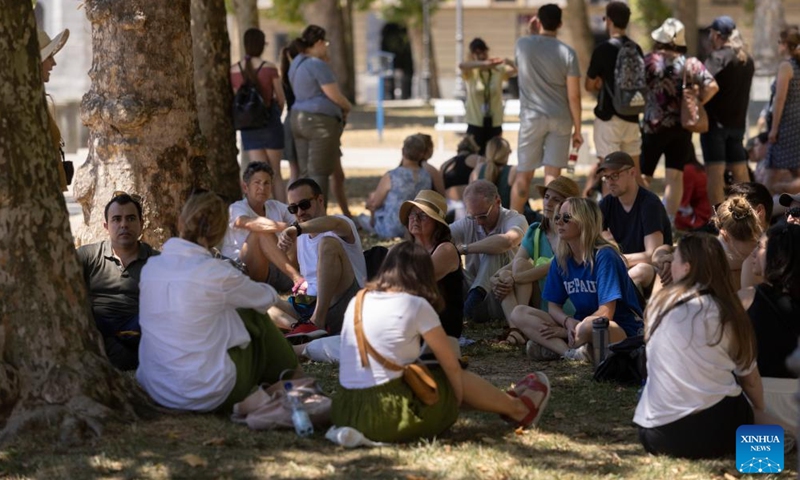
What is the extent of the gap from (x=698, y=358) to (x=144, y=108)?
16.2ft

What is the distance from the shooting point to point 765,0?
3272 cm

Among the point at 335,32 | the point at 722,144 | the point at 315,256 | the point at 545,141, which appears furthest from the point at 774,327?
the point at 335,32

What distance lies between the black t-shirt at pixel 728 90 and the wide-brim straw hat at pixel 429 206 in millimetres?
5134

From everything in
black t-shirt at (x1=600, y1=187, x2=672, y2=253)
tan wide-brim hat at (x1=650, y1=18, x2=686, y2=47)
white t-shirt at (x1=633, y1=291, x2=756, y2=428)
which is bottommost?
white t-shirt at (x1=633, y1=291, x2=756, y2=428)

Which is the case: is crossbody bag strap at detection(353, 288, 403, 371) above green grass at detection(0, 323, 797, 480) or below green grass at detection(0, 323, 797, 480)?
above

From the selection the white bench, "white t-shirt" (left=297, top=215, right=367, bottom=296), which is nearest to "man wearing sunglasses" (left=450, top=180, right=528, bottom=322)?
"white t-shirt" (left=297, top=215, right=367, bottom=296)

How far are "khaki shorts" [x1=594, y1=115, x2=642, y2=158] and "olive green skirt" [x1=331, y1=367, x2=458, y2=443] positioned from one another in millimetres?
6734

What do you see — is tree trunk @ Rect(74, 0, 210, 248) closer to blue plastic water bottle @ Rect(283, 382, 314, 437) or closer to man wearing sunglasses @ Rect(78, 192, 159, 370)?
man wearing sunglasses @ Rect(78, 192, 159, 370)

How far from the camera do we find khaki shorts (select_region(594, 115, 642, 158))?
12344mm

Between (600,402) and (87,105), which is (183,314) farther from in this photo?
(87,105)

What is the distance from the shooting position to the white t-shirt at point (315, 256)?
27.9 feet

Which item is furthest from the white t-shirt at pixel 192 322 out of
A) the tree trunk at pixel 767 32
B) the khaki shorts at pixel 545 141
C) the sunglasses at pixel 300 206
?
the tree trunk at pixel 767 32

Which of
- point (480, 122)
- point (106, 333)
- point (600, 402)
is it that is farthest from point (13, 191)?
point (480, 122)

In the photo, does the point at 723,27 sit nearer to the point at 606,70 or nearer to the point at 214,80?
the point at 606,70
